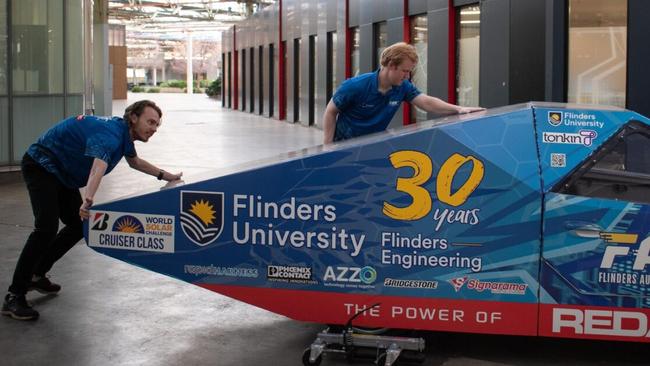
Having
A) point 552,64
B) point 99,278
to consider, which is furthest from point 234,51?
point 99,278

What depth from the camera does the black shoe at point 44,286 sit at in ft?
21.1

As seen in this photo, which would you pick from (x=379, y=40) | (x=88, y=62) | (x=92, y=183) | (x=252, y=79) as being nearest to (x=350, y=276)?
(x=92, y=183)

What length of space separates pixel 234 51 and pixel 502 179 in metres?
41.5

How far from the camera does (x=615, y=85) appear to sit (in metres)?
12.1

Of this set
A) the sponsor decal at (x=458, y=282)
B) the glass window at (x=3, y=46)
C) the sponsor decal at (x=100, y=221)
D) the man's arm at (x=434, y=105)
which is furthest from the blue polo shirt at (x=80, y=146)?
the glass window at (x=3, y=46)

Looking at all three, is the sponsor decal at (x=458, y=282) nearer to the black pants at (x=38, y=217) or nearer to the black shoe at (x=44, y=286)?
the black pants at (x=38, y=217)

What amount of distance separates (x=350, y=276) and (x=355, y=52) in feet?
63.7

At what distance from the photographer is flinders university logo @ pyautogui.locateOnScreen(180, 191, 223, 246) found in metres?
5.26

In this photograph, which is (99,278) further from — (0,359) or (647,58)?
(647,58)

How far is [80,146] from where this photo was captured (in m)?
5.89

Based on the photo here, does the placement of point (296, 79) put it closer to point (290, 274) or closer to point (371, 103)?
point (371, 103)

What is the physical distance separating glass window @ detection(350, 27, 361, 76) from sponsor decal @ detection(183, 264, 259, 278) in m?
18.6

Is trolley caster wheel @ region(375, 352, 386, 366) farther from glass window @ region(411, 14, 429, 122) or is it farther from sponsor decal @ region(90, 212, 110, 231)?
glass window @ region(411, 14, 429, 122)

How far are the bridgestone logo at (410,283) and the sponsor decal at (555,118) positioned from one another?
3.54 feet
